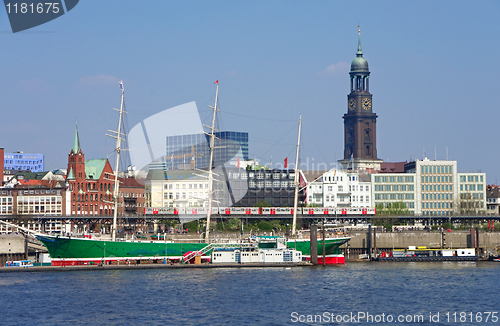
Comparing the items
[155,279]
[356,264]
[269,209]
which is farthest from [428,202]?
[155,279]

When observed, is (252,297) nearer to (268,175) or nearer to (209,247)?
(209,247)

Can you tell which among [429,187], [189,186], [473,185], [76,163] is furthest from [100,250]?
[473,185]

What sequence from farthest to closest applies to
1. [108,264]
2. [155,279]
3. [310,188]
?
[310,188], [108,264], [155,279]

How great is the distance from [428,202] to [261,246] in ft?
287

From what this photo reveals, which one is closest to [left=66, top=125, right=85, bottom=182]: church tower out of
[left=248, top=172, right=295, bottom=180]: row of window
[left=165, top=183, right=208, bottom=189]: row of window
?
[left=165, top=183, right=208, bottom=189]: row of window

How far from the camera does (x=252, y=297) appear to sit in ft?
234

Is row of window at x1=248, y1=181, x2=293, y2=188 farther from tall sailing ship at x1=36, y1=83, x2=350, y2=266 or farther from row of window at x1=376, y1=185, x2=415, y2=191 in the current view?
tall sailing ship at x1=36, y1=83, x2=350, y2=266

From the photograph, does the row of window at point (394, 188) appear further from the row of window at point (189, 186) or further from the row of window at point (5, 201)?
the row of window at point (5, 201)

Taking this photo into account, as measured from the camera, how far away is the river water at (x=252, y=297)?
A: 61.8 meters

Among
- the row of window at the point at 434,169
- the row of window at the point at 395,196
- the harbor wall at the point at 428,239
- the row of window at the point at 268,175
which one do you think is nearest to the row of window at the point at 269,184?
the row of window at the point at 268,175

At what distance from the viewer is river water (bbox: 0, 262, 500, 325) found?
2431 inches

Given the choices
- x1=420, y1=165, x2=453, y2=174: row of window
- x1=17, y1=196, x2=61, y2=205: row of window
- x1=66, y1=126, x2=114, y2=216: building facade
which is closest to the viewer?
x1=17, y1=196, x2=61, y2=205: row of window

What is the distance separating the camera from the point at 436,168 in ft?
601

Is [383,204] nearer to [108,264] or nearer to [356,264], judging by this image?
[356,264]
